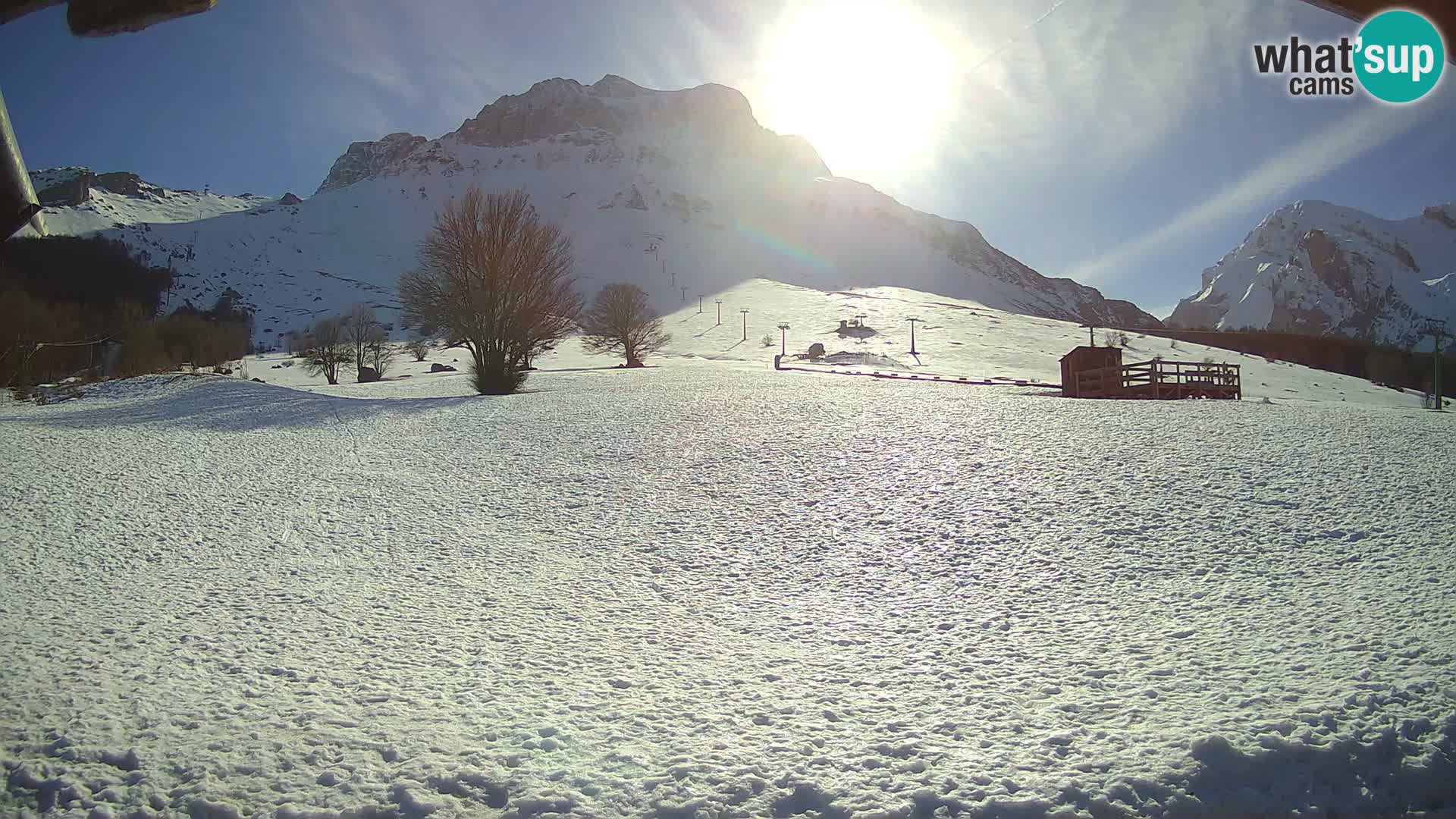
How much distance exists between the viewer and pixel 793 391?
20344 millimetres

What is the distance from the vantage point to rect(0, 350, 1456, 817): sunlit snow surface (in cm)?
319

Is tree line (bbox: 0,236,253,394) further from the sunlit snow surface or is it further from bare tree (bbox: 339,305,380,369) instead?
bare tree (bbox: 339,305,380,369)

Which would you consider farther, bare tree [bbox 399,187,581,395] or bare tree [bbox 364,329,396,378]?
bare tree [bbox 364,329,396,378]

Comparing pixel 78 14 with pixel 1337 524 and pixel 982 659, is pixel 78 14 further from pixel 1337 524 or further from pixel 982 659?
pixel 1337 524

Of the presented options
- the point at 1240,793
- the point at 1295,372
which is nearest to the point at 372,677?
the point at 1240,793

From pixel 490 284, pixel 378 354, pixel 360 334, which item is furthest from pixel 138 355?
pixel 378 354

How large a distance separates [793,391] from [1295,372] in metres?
66.7

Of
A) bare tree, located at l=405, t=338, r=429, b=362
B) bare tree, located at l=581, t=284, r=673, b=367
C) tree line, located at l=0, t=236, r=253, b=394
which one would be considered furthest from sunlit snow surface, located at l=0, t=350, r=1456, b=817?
bare tree, located at l=405, t=338, r=429, b=362

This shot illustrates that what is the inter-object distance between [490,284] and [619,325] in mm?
25851

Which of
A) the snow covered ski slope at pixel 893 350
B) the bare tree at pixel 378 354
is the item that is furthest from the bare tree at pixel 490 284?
the bare tree at pixel 378 354

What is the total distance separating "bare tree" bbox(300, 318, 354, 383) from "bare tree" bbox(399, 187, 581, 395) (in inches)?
1091

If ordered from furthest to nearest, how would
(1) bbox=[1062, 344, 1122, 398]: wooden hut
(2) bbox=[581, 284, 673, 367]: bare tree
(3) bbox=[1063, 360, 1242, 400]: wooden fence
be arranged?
1. (2) bbox=[581, 284, 673, 367]: bare tree
2. (1) bbox=[1062, 344, 1122, 398]: wooden hut
3. (3) bbox=[1063, 360, 1242, 400]: wooden fence

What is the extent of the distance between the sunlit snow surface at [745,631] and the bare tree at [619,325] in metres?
38.0

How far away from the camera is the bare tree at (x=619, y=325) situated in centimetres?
4850
